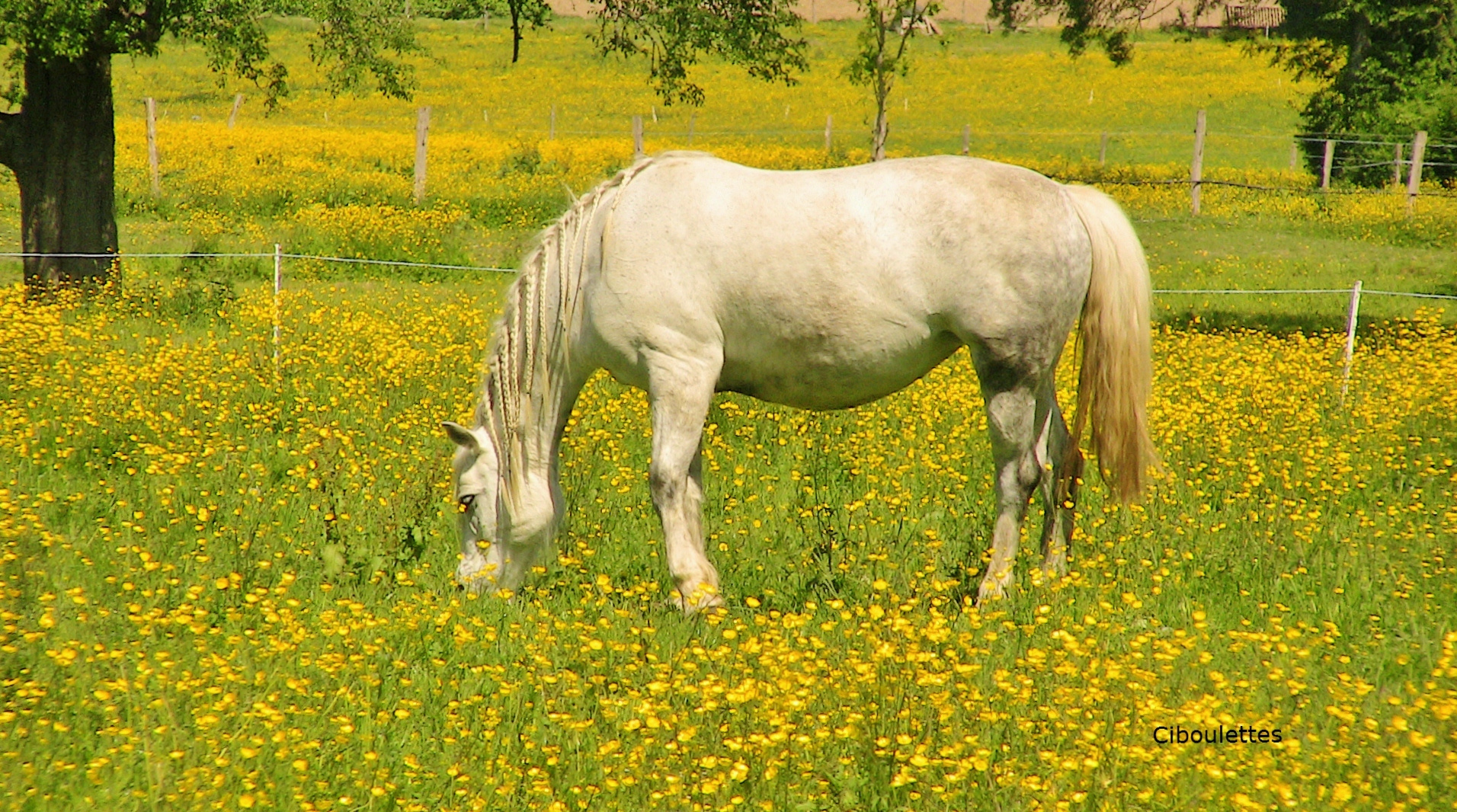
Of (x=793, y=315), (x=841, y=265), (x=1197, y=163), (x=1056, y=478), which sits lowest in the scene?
(x=1056, y=478)

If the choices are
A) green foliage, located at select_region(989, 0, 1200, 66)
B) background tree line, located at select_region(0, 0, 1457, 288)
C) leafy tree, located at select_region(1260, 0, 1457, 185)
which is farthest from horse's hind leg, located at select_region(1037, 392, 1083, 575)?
leafy tree, located at select_region(1260, 0, 1457, 185)

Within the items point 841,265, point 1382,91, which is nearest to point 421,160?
point 841,265

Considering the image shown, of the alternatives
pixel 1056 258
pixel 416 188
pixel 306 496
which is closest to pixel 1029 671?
pixel 1056 258

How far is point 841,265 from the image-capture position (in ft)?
16.4

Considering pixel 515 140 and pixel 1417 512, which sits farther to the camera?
pixel 515 140

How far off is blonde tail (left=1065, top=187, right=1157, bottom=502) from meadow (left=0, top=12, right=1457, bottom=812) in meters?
0.44

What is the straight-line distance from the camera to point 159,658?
3.81 metres

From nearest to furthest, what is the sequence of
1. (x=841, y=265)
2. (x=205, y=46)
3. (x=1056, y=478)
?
(x=841, y=265) < (x=1056, y=478) < (x=205, y=46)

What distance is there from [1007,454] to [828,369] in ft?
2.84

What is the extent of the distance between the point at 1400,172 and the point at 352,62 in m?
21.6

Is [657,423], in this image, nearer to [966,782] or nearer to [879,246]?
A: [879,246]

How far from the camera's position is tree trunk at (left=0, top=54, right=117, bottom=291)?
35.0 ft

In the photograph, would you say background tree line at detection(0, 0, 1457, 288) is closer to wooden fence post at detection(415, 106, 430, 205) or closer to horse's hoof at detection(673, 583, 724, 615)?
wooden fence post at detection(415, 106, 430, 205)

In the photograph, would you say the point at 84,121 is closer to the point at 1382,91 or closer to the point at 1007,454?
the point at 1007,454
